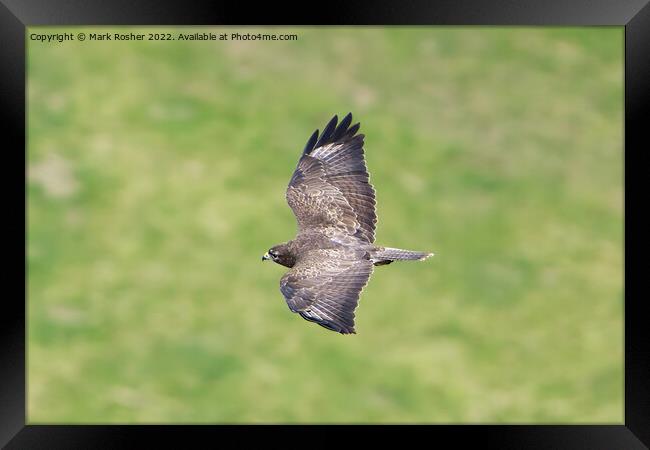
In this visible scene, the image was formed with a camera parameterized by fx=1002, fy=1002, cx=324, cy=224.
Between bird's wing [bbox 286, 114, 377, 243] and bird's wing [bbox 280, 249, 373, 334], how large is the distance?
0.97 metres

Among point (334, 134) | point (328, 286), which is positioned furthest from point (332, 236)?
point (334, 134)

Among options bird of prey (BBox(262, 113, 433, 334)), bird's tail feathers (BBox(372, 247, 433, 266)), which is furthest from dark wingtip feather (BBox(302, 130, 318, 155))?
bird's tail feathers (BBox(372, 247, 433, 266))

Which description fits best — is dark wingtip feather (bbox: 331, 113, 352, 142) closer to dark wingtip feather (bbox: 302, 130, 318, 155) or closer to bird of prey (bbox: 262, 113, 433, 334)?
bird of prey (bbox: 262, 113, 433, 334)

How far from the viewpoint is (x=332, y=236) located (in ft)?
45.0

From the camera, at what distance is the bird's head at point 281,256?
44.4ft

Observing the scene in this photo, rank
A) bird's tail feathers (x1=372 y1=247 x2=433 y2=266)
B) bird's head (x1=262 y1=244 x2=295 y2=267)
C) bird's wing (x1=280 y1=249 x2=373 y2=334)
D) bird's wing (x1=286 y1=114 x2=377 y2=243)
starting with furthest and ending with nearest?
bird's wing (x1=286 y1=114 x2=377 y2=243) → bird's head (x1=262 y1=244 x2=295 y2=267) → bird's tail feathers (x1=372 y1=247 x2=433 y2=266) → bird's wing (x1=280 y1=249 x2=373 y2=334)

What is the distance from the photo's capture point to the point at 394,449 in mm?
16000

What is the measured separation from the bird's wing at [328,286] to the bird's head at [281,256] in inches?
17.6

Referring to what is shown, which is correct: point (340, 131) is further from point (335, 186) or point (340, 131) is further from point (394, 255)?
point (394, 255)

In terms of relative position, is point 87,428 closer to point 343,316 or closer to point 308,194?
point 308,194

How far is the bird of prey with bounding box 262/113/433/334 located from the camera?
1195cm

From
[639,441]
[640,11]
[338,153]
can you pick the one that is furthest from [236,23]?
[639,441]

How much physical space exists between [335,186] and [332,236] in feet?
3.52

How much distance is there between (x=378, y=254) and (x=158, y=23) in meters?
4.36
